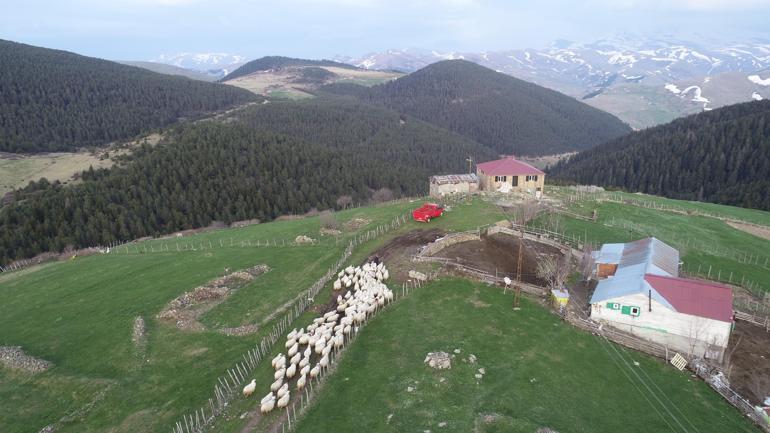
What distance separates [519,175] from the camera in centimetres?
7344

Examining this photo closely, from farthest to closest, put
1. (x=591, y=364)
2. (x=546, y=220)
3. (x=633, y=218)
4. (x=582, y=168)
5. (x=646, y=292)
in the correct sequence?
(x=582, y=168), (x=633, y=218), (x=546, y=220), (x=646, y=292), (x=591, y=364)

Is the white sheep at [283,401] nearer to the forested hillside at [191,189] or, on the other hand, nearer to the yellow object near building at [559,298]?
the yellow object near building at [559,298]

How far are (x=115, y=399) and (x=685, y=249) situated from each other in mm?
66436

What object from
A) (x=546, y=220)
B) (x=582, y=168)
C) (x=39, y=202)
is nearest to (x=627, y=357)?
(x=546, y=220)

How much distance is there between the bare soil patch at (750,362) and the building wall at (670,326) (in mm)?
1416

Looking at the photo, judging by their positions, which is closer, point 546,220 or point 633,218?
point 546,220

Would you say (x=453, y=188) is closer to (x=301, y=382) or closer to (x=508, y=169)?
(x=508, y=169)

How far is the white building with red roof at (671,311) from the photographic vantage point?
31.4 metres

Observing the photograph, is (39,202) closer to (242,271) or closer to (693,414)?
(242,271)

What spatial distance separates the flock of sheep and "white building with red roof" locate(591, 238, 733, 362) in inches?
785

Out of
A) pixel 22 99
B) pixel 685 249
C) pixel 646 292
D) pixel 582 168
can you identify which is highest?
pixel 22 99

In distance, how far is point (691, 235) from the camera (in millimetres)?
59625

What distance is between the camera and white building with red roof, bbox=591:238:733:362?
31438mm

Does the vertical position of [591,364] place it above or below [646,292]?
below
